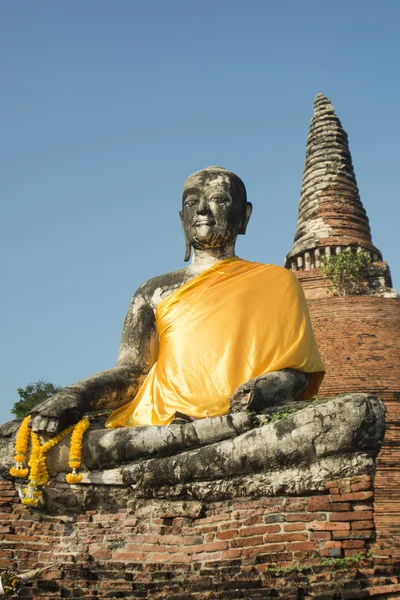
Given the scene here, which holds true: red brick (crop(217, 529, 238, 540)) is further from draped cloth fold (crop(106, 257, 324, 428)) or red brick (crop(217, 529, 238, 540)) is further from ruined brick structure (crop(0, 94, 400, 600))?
draped cloth fold (crop(106, 257, 324, 428))

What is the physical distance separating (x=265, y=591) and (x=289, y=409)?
5.36ft

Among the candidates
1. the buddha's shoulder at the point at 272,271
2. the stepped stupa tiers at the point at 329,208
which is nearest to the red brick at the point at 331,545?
the buddha's shoulder at the point at 272,271

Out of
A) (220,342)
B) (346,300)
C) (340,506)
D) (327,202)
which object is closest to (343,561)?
(340,506)

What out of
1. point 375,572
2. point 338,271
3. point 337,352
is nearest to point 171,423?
point 375,572

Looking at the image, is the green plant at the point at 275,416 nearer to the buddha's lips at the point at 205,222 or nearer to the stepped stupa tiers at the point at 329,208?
the buddha's lips at the point at 205,222

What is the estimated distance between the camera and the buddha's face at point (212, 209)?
7.94m

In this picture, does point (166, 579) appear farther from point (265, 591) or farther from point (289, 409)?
point (289, 409)

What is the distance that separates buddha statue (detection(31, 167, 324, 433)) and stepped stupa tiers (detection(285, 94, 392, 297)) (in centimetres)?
1061

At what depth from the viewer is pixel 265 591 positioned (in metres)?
4.88

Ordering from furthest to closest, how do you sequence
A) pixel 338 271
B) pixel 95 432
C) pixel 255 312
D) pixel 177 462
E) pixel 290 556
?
1. pixel 338 271
2. pixel 255 312
3. pixel 95 432
4. pixel 177 462
5. pixel 290 556

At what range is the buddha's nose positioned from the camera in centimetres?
795

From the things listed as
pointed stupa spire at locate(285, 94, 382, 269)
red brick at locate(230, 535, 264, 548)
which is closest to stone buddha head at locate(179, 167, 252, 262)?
red brick at locate(230, 535, 264, 548)

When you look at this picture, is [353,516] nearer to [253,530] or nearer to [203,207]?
[253,530]

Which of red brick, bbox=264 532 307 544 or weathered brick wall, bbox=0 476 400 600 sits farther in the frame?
red brick, bbox=264 532 307 544
